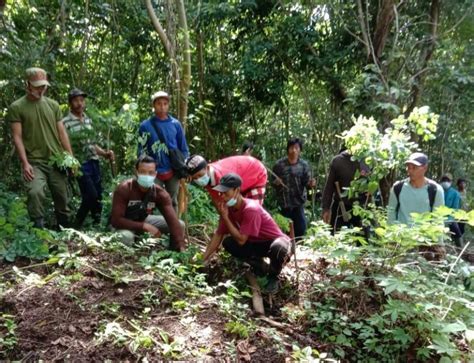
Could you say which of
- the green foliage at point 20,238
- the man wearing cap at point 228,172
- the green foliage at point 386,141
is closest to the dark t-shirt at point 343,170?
the man wearing cap at point 228,172

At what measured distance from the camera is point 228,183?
13.6 feet

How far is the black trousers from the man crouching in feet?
1.91

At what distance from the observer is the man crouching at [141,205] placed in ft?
15.4

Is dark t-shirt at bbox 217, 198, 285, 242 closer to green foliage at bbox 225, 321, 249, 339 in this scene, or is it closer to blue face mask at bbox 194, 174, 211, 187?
blue face mask at bbox 194, 174, 211, 187

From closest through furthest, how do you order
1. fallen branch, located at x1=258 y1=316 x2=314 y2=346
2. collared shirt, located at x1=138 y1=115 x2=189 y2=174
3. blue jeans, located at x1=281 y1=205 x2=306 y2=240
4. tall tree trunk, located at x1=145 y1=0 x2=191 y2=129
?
fallen branch, located at x1=258 y1=316 x2=314 y2=346 → collared shirt, located at x1=138 y1=115 x2=189 y2=174 → tall tree trunk, located at x1=145 y1=0 x2=191 y2=129 → blue jeans, located at x1=281 y1=205 x2=306 y2=240

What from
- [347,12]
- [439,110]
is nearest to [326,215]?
[347,12]

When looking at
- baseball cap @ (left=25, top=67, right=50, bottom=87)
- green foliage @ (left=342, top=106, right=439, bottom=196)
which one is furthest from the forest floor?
baseball cap @ (left=25, top=67, right=50, bottom=87)

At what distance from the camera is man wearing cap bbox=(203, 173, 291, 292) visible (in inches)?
164

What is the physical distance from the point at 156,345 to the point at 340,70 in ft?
23.1

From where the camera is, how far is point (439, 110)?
1085cm

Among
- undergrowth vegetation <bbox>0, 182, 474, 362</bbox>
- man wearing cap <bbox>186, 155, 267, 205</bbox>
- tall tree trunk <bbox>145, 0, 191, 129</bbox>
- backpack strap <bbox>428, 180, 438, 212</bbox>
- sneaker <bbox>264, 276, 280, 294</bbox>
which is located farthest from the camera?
tall tree trunk <bbox>145, 0, 191, 129</bbox>

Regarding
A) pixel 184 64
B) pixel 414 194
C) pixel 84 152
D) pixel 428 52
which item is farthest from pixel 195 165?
pixel 428 52

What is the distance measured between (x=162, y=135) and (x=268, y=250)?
1793 mm

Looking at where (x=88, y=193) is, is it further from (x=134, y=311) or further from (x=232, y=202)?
(x=134, y=311)
